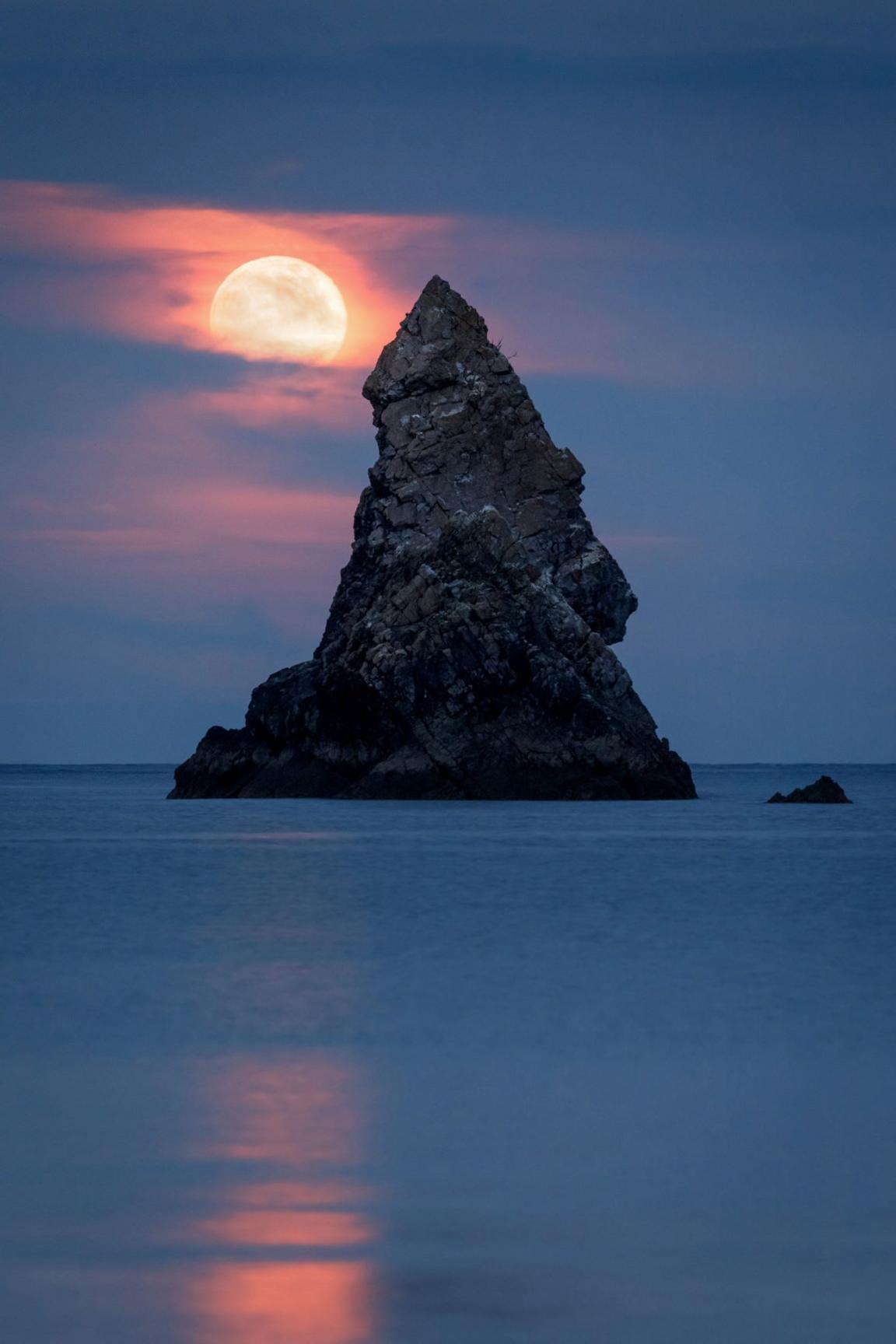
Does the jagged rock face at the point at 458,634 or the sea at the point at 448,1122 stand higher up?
the jagged rock face at the point at 458,634

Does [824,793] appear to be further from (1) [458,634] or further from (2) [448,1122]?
(2) [448,1122]

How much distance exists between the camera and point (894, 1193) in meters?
10.7

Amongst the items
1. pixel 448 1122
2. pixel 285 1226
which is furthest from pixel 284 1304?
pixel 448 1122

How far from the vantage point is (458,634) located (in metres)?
76.2

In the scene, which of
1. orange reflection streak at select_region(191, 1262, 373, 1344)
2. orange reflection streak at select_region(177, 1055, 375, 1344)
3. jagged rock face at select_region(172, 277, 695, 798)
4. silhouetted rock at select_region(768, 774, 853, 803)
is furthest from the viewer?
silhouetted rock at select_region(768, 774, 853, 803)

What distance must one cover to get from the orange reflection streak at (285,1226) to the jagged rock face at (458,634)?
61.4m

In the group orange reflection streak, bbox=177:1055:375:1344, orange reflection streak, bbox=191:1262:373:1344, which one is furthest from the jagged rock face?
orange reflection streak, bbox=191:1262:373:1344

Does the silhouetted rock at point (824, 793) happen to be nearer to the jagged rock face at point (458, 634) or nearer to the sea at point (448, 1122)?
the jagged rock face at point (458, 634)

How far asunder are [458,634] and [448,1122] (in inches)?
2494

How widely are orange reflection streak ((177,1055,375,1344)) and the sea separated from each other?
0.03 meters

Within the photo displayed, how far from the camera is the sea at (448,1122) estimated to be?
844cm

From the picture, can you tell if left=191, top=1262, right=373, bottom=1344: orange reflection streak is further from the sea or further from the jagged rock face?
the jagged rock face

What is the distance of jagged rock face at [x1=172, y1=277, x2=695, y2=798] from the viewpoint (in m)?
76.2

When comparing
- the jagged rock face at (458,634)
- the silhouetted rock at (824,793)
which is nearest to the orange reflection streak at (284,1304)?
the jagged rock face at (458,634)
